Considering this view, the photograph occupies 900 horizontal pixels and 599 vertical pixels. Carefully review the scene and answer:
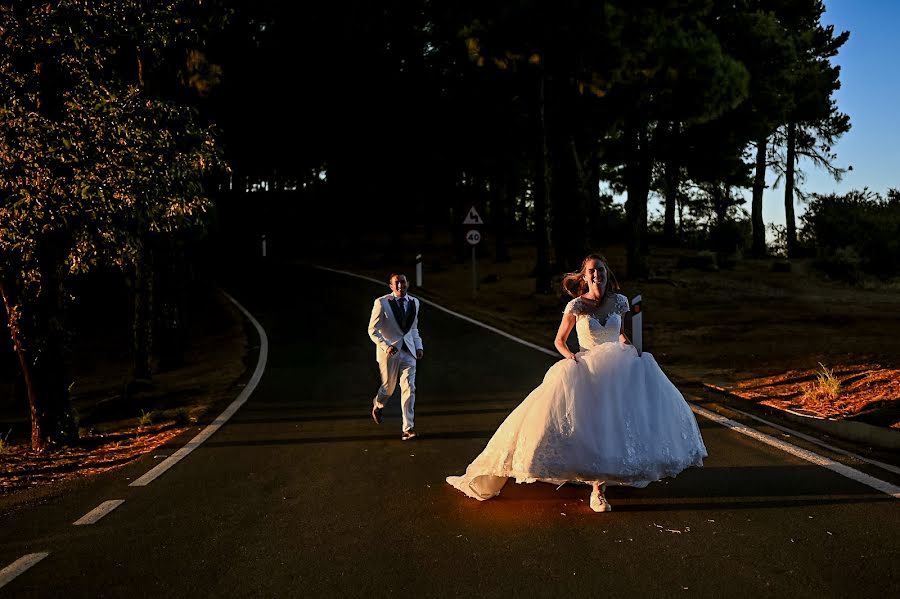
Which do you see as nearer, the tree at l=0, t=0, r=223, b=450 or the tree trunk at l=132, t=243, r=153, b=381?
the tree at l=0, t=0, r=223, b=450

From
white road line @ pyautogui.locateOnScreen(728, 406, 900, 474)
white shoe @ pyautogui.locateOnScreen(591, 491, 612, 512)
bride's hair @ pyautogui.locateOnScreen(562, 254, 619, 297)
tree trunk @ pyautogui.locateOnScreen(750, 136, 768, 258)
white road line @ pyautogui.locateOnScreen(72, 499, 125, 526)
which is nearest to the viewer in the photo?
white shoe @ pyautogui.locateOnScreen(591, 491, 612, 512)

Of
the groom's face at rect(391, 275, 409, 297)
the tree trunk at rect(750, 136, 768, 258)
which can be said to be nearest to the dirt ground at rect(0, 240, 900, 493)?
the groom's face at rect(391, 275, 409, 297)

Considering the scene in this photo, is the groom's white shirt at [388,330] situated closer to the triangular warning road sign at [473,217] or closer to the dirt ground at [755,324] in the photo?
the dirt ground at [755,324]

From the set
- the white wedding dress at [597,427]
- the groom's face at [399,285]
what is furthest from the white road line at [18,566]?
the groom's face at [399,285]

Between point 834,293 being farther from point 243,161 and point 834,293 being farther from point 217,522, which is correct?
point 243,161

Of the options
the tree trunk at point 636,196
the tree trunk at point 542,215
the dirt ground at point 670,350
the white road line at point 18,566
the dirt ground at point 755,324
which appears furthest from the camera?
the tree trunk at point 636,196

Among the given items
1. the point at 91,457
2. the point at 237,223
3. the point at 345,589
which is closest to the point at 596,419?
the point at 345,589

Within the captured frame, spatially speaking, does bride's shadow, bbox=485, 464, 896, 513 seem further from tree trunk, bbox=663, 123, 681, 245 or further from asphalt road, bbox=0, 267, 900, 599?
tree trunk, bbox=663, 123, 681, 245

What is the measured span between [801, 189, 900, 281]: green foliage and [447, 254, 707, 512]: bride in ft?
100

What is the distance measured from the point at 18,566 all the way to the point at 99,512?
1446 mm

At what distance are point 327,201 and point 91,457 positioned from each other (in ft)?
197

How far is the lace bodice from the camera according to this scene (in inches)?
287

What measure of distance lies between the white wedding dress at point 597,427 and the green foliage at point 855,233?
30602mm

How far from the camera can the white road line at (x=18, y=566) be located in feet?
18.5
